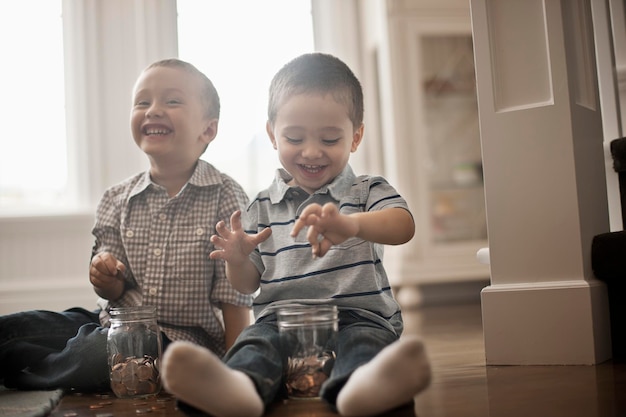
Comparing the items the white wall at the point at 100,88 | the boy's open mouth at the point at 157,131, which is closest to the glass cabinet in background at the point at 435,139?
the white wall at the point at 100,88

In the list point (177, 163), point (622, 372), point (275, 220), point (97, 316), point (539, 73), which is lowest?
point (622, 372)

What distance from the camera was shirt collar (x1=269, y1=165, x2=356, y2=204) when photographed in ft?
4.07

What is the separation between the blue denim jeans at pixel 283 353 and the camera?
3.06 ft

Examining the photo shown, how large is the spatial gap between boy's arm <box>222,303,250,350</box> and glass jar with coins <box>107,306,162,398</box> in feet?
0.95

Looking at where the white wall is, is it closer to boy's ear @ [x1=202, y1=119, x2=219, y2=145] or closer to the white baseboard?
the white baseboard

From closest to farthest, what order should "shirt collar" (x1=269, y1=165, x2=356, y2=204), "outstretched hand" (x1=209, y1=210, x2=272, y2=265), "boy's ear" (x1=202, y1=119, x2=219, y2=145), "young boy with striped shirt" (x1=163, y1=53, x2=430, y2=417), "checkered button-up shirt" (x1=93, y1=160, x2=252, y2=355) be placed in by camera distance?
"young boy with striped shirt" (x1=163, y1=53, x2=430, y2=417) → "outstretched hand" (x1=209, y1=210, x2=272, y2=265) → "shirt collar" (x1=269, y1=165, x2=356, y2=204) → "checkered button-up shirt" (x1=93, y1=160, x2=252, y2=355) → "boy's ear" (x1=202, y1=119, x2=219, y2=145)

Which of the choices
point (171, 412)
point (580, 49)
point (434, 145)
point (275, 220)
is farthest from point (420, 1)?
point (171, 412)

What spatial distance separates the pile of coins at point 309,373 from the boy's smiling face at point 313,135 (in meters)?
0.35

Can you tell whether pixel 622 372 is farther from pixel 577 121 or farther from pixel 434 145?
pixel 434 145

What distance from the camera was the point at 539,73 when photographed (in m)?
1.35

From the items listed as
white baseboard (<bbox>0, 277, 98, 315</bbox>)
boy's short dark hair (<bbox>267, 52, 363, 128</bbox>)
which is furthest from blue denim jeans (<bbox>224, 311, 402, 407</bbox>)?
white baseboard (<bbox>0, 277, 98, 315</bbox>)

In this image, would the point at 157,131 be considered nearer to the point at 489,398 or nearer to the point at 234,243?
the point at 234,243

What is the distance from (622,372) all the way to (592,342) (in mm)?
106

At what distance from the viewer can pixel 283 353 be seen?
41.2 inches
